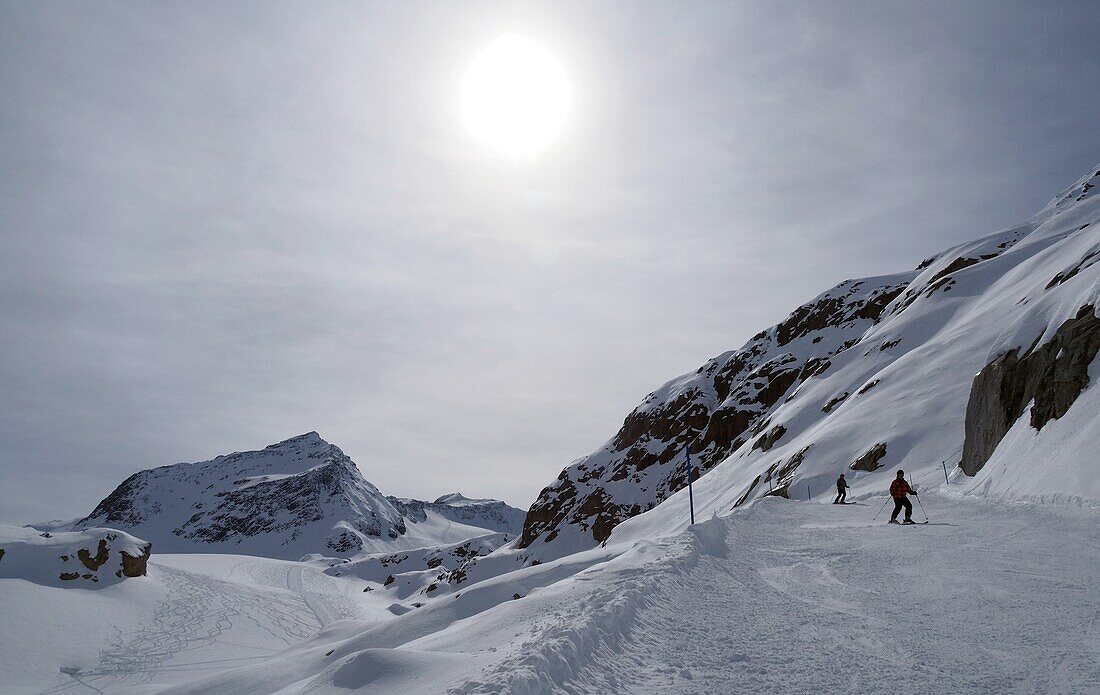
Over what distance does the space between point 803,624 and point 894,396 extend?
35101 mm

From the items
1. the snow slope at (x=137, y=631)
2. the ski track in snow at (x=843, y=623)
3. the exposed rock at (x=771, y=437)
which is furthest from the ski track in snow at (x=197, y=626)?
the exposed rock at (x=771, y=437)

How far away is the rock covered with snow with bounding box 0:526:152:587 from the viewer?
40.1 metres

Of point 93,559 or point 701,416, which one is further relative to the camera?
point 701,416

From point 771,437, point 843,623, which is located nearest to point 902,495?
point 843,623

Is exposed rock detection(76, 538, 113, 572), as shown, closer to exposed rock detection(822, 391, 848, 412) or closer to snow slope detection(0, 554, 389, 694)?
snow slope detection(0, 554, 389, 694)

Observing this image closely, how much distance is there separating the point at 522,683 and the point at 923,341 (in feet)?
191

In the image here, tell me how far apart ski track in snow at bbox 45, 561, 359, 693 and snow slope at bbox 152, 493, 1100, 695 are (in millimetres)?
29900

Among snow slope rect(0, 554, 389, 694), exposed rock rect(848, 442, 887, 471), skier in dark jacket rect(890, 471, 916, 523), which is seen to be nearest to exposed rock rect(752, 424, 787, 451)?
exposed rock rect(848, 442, 887, 471)

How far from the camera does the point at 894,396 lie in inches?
1475

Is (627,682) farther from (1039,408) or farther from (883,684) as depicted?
(1039,408)

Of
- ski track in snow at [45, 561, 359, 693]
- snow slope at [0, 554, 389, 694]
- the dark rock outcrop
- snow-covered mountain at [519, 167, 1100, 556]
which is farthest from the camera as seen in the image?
the dark rock outcrop

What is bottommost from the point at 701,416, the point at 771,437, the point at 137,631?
the point at 137,631

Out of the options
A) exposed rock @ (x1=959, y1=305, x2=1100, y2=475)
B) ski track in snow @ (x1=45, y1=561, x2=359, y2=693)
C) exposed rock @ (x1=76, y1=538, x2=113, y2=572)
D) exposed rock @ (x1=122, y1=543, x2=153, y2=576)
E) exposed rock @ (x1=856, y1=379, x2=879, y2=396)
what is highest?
exposed rock @ (x1=856, y1=379, x2=879, y2=396)

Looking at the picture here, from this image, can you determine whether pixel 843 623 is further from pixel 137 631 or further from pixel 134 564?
pixel 134 564
